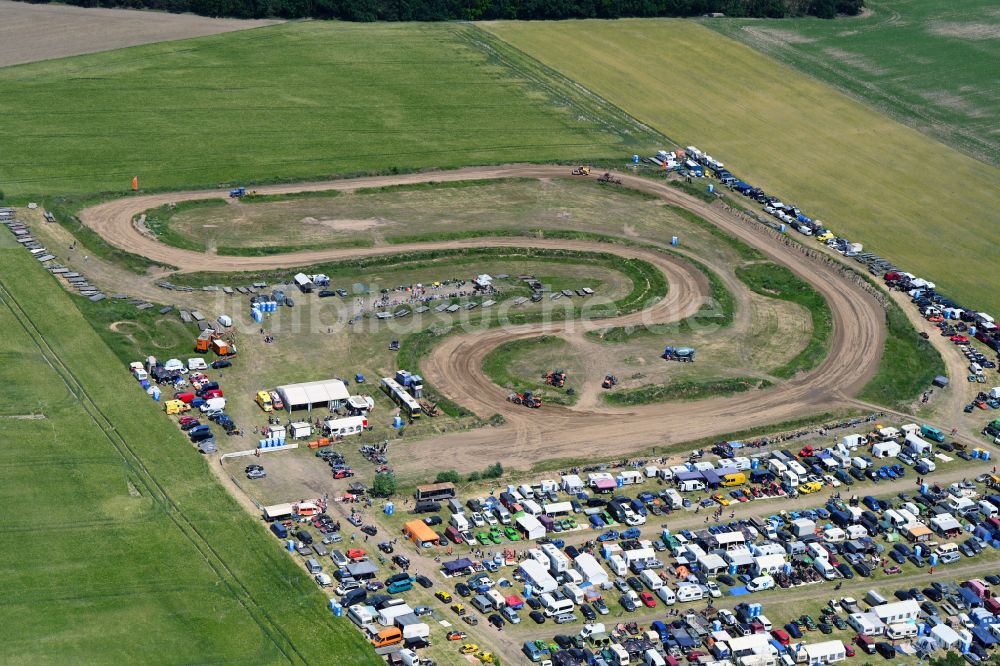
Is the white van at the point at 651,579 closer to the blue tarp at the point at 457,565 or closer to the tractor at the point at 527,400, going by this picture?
the blue tarp at the point at 457,565

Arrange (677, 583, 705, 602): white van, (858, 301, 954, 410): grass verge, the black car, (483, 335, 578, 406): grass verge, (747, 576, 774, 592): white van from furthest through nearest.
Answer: (858, 301, 954, 410): grass verge → (483, 335, 578, 406): grass verge → the black car → (747, 576, 774, 592): white van → (677, 583, 705, 602): white van

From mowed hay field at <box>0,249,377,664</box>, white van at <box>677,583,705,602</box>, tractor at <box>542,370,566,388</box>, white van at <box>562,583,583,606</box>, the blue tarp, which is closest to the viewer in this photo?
mowed hay field at <box>0,249,377,664</box>

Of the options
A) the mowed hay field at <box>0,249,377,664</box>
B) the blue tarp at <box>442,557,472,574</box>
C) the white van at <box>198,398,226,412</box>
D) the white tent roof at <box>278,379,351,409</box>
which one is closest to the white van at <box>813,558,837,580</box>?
the blue tarp at <box>442,557,472,574</box>

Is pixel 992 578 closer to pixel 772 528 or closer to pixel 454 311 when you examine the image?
pixel 772 528

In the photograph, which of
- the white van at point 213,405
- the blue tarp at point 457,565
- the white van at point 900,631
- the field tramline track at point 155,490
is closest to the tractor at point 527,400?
the white van at point 213,405

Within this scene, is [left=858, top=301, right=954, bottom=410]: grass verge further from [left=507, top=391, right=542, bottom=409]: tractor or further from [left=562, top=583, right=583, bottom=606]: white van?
→ [left=562, top=583, right=583, bottom=606]: white van

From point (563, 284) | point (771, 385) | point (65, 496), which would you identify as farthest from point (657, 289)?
point (65, 496)

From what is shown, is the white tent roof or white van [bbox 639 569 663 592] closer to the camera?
white van [bbox 639 569 663 592]

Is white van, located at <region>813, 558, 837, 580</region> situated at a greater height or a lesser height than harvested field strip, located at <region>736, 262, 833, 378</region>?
lesser

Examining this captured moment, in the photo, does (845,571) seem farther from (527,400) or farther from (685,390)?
(527,400)
